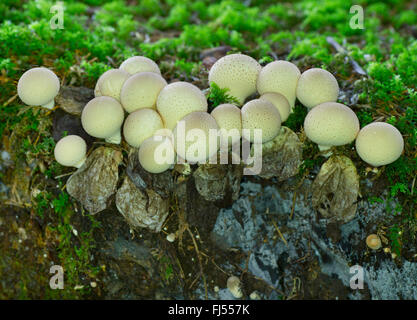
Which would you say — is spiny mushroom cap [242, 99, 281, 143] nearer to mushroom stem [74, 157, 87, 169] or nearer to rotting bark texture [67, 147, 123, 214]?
rotting bark texture [67, 147, 123, 214]

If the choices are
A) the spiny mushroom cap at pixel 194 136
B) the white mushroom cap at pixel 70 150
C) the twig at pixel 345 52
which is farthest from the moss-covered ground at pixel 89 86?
the spiny mushroom cap at pixel 194 136

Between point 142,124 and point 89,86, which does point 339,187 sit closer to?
point 142,124

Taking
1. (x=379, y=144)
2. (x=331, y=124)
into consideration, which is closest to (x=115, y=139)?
(x=331, y=124)

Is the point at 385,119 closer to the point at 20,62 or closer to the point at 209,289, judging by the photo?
the point at 209,289

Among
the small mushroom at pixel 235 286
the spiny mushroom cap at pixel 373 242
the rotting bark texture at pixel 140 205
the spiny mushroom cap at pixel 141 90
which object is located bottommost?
the small mushroom at pixel 235 286

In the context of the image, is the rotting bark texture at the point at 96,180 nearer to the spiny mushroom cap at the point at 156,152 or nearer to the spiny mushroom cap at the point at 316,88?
the spiny mushroom cap at the point at 156,152
